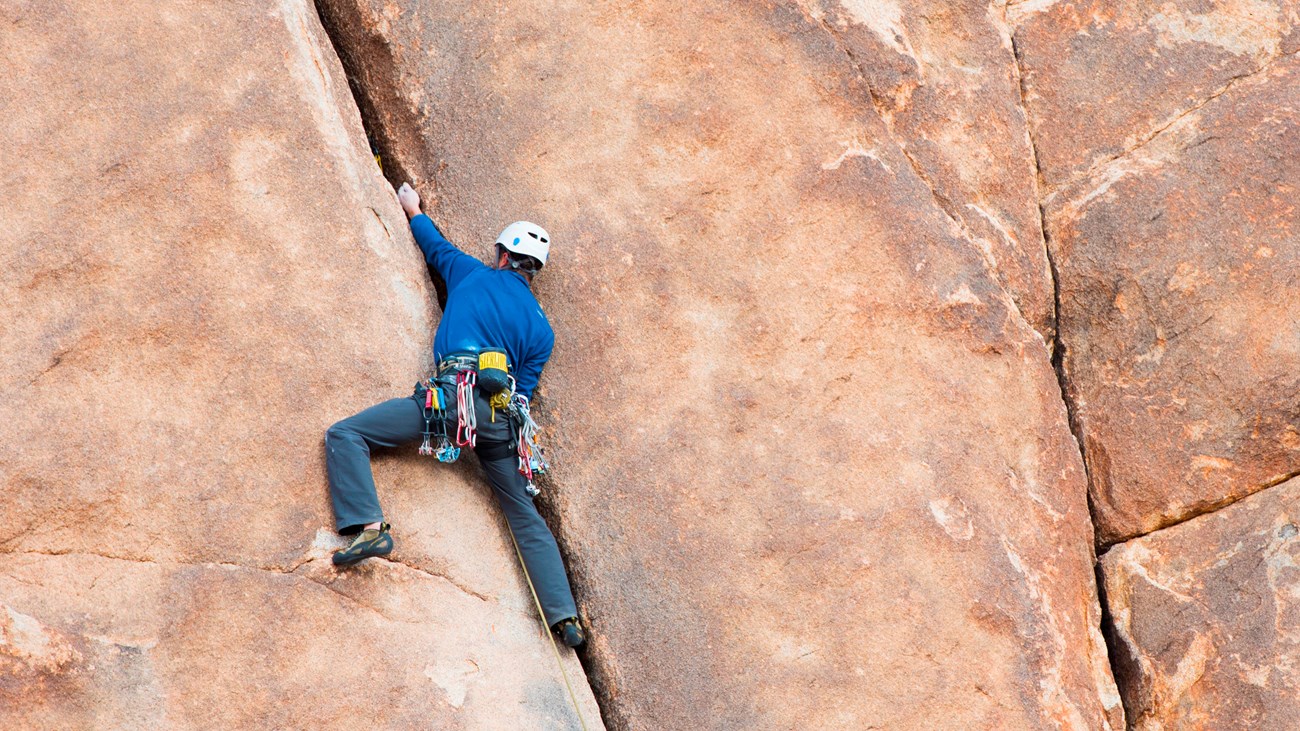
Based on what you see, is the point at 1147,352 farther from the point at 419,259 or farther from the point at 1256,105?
the point at 419,259

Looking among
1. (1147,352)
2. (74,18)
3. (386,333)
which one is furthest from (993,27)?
(74,18)

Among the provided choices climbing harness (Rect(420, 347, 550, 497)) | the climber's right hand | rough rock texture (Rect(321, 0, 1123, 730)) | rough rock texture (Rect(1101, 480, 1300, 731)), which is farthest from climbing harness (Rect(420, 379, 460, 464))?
rough rock texture (Rect(1101, 480, 1300, 731))

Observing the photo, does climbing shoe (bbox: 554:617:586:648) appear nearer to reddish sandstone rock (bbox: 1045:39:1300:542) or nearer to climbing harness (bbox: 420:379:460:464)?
climbing harness (bbox: 420:379:460:464)

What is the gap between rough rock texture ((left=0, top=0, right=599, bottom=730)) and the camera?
5742mm

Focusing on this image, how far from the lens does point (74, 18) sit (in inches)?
256

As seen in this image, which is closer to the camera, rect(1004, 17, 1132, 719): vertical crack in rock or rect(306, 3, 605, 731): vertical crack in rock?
rect(1004, 17, 1132, 719): vertical crack in rock

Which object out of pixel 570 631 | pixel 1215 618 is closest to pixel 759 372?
pixel 570 631

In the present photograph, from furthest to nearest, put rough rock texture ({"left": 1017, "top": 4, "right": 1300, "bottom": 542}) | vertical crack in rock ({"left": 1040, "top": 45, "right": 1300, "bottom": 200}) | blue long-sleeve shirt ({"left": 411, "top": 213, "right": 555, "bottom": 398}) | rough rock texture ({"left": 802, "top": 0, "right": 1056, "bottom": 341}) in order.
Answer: vertical crack in rock ({"left": 1040, "top": 45, "right": 1300, "bottom": 200}) < rough rock texture ({"left": 802, "top": 0, "right": 1056, "bottom": 341}) < rough rock texture ({"left": 1017, "top": 4, "right": 1300, "bottom": 542}) < blue long-sleeve shirt ({"left": 411, "top": 213, "right": 555, "bottom": 398})

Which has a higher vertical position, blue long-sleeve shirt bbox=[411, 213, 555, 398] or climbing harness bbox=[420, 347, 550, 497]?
blue long-sleeve shirt bbox=[411, 213, 555, 398]

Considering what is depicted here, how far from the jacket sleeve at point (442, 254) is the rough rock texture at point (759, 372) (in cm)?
20

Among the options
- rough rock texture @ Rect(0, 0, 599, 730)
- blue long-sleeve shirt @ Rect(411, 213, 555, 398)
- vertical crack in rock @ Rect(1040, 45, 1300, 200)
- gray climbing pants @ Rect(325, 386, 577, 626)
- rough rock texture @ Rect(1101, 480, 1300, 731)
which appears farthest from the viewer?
vertical crack in rock @ Rect(1040, 45, 1300, 200)

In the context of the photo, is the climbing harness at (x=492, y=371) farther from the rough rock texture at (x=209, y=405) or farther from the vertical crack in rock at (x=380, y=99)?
the vertical crack in rock at (x=380, y=99)

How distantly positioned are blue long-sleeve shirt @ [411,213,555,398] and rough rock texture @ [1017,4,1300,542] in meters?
3.08

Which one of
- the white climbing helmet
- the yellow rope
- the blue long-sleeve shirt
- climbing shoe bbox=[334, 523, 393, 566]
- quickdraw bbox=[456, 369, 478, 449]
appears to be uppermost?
the white climbing helmet
